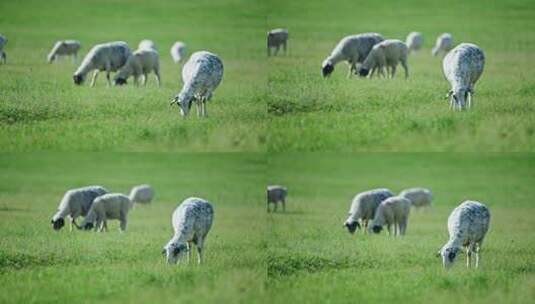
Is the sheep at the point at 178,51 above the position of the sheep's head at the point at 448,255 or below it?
above

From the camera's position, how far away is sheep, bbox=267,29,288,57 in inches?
311

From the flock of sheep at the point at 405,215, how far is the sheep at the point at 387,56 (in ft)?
2.70

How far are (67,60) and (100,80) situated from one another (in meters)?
0.26

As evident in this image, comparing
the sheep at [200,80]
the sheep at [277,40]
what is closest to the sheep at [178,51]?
the sheep at [200,80]

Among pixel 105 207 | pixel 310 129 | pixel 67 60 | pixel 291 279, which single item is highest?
pixel 67 60

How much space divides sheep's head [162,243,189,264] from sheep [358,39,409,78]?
1741 millimetres

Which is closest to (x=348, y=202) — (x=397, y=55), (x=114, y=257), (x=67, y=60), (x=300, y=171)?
(x=300, y=171)

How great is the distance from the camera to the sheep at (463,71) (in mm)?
7840

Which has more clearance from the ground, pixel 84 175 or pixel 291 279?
pixel 84 175

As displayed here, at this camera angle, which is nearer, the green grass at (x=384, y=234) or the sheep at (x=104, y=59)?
the green grass at (x=384, y=234)

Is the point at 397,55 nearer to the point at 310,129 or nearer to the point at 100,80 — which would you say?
the point at 310,129

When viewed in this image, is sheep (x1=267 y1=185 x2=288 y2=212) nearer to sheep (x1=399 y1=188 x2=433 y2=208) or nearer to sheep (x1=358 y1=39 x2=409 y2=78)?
sheep (x1=399 y1=188 x2=433 y2=208)

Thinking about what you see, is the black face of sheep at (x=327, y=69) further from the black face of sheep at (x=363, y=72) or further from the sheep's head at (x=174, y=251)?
the sheep's head at (x=174, y=251)

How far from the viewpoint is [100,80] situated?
807 centimetres
